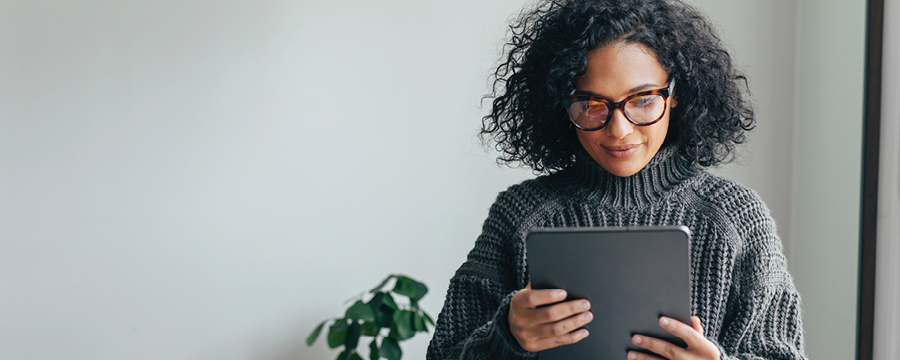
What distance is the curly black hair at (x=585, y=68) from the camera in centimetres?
81

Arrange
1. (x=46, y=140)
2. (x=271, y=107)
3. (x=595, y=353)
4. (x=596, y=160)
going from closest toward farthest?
(x=595, y=353) < (x=596, y=160) < (x=46, y=140) < (x=271, y=107)

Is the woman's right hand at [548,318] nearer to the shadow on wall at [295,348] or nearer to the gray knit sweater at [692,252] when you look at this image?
the gray knit sweater at [692,252]

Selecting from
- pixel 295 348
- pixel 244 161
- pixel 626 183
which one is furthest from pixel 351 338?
pixel 626 183

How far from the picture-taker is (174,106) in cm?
149

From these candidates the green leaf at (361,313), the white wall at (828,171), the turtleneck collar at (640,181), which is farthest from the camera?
the green leaf at (361,313)

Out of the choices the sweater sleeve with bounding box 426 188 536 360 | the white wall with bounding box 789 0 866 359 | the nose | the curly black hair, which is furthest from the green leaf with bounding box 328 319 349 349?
the white wall with bounding box 789 0 866 359

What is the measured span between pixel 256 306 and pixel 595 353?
42.6 inches

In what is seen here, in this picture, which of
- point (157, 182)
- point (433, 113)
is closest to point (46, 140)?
point (157, 182)

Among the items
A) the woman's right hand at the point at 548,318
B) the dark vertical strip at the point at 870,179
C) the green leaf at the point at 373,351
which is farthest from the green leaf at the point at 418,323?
the dark vertical strip at the point at 870,179

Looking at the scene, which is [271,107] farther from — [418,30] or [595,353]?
[595,353]

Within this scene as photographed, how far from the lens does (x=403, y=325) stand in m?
1.40

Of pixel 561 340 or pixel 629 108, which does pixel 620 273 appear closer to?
pixel 561 340

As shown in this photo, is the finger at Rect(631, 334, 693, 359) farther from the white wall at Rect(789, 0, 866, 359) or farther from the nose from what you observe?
the white wall at Rect(789, 0, 866, 359)

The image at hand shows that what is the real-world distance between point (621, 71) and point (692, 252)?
0.28m
